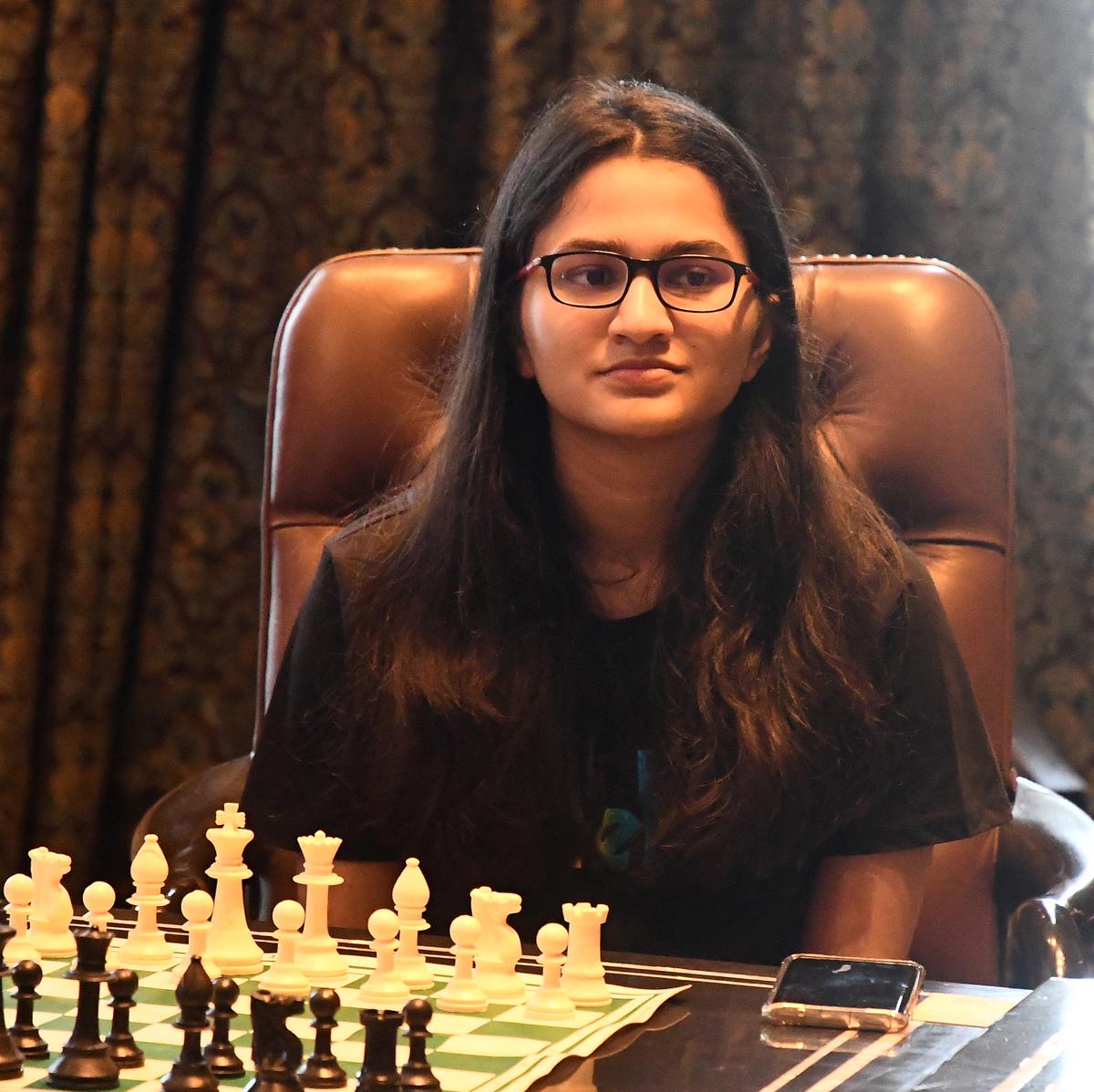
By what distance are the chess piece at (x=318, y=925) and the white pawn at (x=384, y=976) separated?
0.16 ft

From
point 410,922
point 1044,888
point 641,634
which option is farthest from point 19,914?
point 1044,888

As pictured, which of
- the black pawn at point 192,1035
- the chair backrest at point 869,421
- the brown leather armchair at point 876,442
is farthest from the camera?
the chair backrest at point 869,421

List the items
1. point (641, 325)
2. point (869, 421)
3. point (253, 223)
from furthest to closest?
point (253, 223) → point (869, 421) → point (641, 325)

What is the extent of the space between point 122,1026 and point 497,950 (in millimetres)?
282

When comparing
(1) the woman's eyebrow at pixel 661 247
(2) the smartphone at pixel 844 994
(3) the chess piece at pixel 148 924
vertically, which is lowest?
(3) the chess piece at pixel 148 924

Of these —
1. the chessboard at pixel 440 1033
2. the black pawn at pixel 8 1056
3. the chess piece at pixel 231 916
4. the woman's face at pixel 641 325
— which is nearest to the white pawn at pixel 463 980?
the chessboard at pixel 440 1033

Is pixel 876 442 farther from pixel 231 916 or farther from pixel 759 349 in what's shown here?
pixel 231 916

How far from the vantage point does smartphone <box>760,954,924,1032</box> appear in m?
0.97

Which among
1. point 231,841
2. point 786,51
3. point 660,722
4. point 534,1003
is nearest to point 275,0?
point 786,51

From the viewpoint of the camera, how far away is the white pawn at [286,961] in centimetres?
103

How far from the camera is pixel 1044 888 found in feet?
5.61

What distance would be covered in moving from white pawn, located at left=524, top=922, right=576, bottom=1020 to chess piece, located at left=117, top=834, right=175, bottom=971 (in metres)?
0.27

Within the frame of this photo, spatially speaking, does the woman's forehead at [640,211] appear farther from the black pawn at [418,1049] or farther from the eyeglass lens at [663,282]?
the black pawn at [418,1049]

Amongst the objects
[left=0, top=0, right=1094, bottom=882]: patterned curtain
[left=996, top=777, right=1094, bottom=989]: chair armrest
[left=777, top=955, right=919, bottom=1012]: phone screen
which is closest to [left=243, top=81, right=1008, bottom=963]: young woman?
[left=996, top=777, right=1094, bottom=989]: chair armrest
